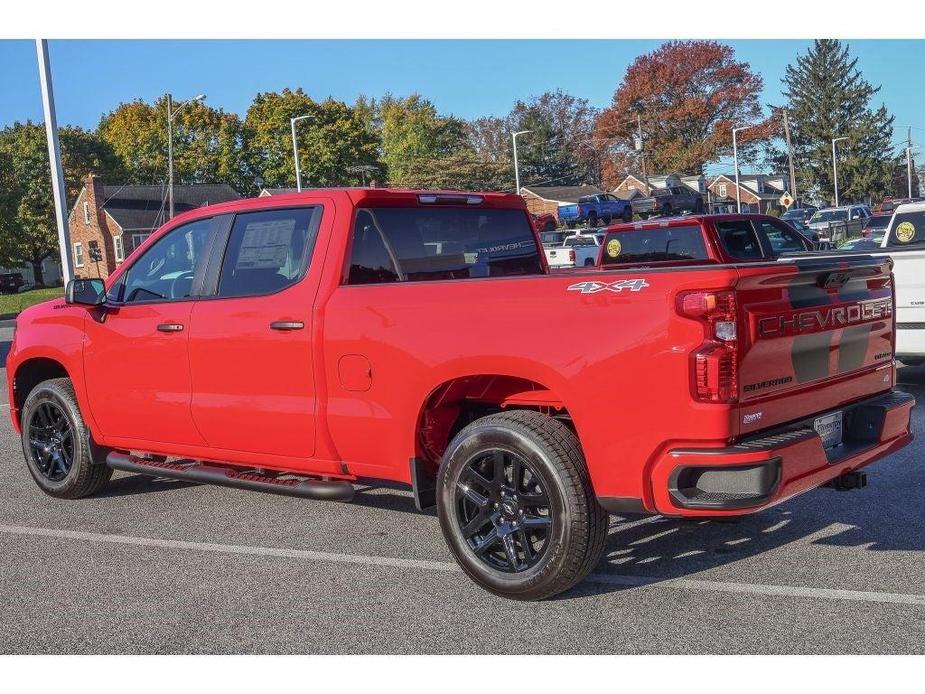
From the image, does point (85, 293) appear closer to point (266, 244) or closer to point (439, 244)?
point (266, 244)

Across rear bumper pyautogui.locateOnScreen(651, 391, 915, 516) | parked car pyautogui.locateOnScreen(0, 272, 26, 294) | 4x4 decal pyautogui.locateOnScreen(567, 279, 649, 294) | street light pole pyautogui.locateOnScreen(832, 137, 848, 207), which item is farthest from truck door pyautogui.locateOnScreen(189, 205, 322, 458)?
street light pole pyautogui.locateOnScreen(832, 137, 848, 207)

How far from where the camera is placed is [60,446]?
6.98 meters

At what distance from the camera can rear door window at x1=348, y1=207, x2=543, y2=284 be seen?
540cm

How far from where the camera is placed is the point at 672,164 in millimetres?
90500

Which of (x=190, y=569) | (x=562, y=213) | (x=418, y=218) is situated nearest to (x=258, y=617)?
(x=190, y=569)

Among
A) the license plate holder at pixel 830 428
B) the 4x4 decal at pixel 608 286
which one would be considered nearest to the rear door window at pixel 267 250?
the 4x4 decal at pixel 608 286

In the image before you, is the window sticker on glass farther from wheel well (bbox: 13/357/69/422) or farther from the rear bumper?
the rear bumper

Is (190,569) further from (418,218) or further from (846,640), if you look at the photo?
(846,640)

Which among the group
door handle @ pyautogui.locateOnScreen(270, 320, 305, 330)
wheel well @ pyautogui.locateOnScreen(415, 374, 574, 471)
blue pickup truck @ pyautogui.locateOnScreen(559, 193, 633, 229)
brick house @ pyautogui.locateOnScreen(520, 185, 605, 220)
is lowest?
wheel well @ pyautogui.locateOnScreen(415, 374, 574, 471)

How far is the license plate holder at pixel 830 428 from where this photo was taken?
14.9 ft

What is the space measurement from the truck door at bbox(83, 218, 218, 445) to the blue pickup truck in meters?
47.4

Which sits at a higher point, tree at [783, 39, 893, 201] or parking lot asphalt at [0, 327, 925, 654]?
tree at [783, 39, 893, 201]

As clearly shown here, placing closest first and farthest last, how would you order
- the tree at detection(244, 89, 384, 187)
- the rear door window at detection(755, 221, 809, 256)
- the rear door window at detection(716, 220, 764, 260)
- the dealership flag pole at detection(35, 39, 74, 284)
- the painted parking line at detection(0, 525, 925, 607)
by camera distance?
the painted parking line at detection(0, 525, 925, 607)
the rear door window at detection(716, 220, 764, 260)
the rear door window at detection(755, 221, 809, 256)
the dealership flag pole at detection(35, 39, 74, 284)
the tree at detection(244, 89, 384, 187)

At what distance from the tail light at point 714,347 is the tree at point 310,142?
67.1 m
